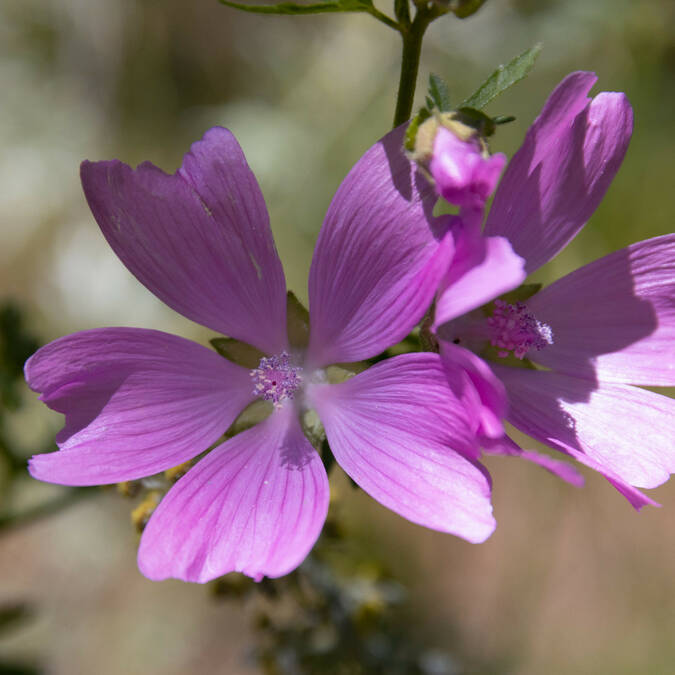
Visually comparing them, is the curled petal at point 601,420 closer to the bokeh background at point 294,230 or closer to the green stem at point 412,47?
the green stem at point 412,47

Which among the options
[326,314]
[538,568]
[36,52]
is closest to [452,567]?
[538,568]

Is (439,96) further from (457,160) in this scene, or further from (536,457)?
(536,457)

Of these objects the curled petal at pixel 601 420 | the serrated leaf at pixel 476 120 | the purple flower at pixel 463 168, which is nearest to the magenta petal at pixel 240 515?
the curled petal at pixel 601 420

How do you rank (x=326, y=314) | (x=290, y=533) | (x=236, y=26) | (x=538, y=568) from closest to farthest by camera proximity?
(x=290, y=533) → (x=326, y=314) → (x=538, y=568) → (x=236, y=26)

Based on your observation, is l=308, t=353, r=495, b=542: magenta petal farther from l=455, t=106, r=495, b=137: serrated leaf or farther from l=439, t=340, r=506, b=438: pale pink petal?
l=455, t=106, r=495, b=137: serrated leaf

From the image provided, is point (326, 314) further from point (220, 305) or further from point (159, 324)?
point (159, 324)

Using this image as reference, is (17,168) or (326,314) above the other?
(326,314)

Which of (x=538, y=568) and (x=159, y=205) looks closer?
(x=159, y=205)

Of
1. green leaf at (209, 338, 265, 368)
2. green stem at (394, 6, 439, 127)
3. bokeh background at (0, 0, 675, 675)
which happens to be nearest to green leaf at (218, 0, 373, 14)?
green stem at (394, 6, 439, 127)
